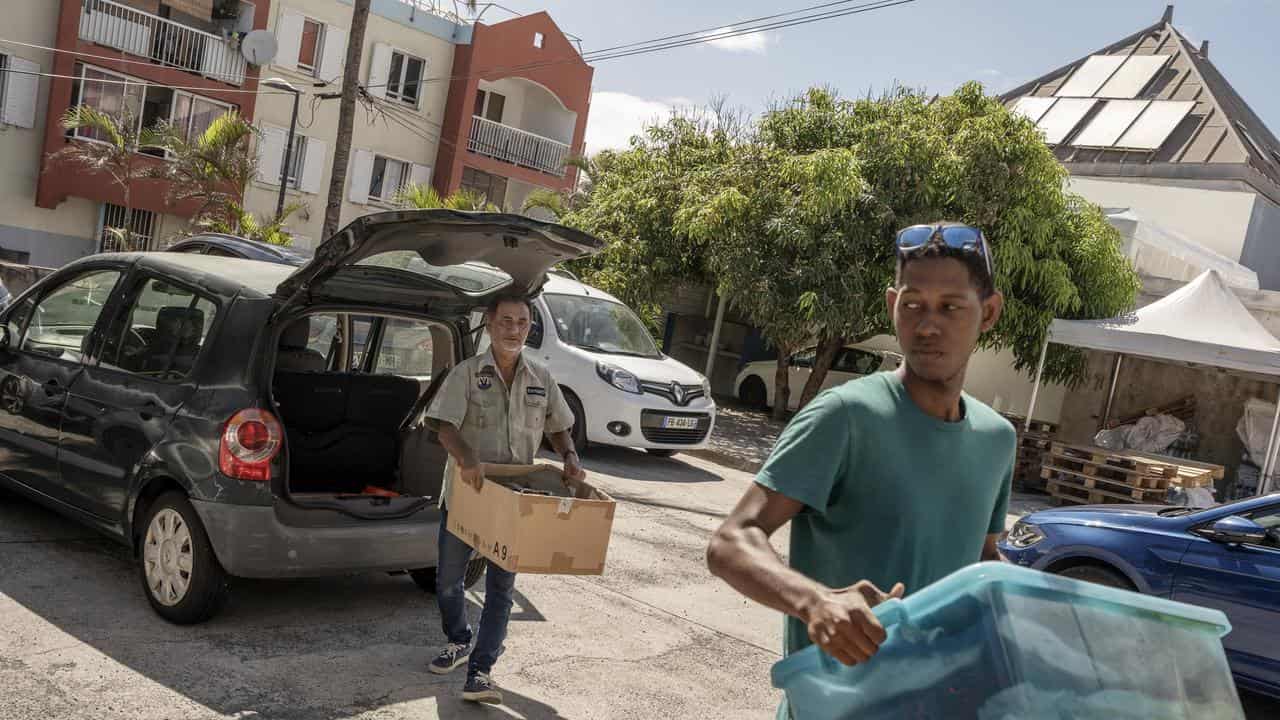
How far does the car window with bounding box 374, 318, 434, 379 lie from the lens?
620 centimetres

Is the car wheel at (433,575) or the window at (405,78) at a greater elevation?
the window at (405,78)

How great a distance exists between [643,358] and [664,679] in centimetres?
726

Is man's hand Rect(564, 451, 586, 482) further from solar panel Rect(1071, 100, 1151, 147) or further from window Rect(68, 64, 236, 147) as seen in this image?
solar panel Rect(1071, 100, 1151, 147)

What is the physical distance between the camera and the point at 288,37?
2794 centimetres

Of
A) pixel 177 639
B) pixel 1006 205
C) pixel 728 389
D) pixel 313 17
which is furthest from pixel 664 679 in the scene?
pixel 313 17

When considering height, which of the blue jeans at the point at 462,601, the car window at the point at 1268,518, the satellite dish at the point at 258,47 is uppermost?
the satellite dish at the point at 258,47

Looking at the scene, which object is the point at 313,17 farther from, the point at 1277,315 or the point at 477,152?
the point at 1277,315

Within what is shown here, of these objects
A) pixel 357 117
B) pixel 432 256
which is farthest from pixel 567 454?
pixel 357 117

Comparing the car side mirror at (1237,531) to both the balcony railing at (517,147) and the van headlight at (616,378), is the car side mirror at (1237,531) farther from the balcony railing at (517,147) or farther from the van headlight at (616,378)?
the balcony railing at (517,147)

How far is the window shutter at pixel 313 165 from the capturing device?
1147 inches

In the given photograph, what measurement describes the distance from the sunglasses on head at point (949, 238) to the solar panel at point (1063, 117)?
82.8 ft

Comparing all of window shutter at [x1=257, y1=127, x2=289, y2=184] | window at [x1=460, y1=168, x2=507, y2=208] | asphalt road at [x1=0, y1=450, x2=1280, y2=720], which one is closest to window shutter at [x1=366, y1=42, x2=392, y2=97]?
window shutter at [x1=257, y1=127, x2=289, y2=184]

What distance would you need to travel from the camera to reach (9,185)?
2353cm

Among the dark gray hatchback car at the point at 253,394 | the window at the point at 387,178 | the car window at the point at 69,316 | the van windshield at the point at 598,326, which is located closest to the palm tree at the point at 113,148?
the window at the point at 387,178
